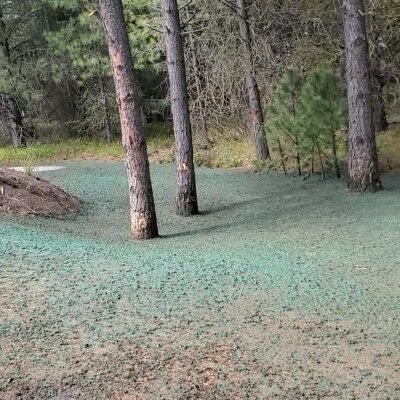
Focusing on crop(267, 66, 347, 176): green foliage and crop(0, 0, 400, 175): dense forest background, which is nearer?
crop(267, 66, 347, 176): green foliage

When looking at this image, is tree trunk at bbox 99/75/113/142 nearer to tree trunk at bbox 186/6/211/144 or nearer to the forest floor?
tree trunk at bbox 186/6/211/144

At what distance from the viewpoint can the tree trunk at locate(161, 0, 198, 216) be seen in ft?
29.2

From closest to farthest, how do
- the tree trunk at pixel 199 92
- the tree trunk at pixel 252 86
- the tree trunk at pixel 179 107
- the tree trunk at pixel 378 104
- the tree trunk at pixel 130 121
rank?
the tree trunk at pixel 130 121, the tree trunk at pixel 179 107, the tree trunk at pixel 378 104, the tree trunk at pixel 252 86, the tree trunk at pixel 199 92

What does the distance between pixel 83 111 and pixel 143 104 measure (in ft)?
7.77

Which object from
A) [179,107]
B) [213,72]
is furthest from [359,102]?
[213,72]

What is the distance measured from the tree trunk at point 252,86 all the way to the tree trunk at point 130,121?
6.72 meters

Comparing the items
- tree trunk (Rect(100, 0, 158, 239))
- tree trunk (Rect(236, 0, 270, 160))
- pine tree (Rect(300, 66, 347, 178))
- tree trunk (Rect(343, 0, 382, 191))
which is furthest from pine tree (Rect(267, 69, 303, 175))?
tree trunk (Rect(100, 0, 158, 239))

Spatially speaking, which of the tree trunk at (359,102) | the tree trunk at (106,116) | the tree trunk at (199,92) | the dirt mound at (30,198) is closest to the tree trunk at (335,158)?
the tree trunk at (359,102)

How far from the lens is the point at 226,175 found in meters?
13.3

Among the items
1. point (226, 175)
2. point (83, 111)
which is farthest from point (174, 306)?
point (83, 111)

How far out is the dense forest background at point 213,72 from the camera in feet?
36.6

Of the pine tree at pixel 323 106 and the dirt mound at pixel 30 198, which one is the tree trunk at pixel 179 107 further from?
the pine tree at pixel 323 106

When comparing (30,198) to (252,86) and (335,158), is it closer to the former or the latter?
(335,158)

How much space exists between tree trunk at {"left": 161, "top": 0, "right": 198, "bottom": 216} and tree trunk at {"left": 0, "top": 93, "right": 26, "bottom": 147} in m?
13.1
